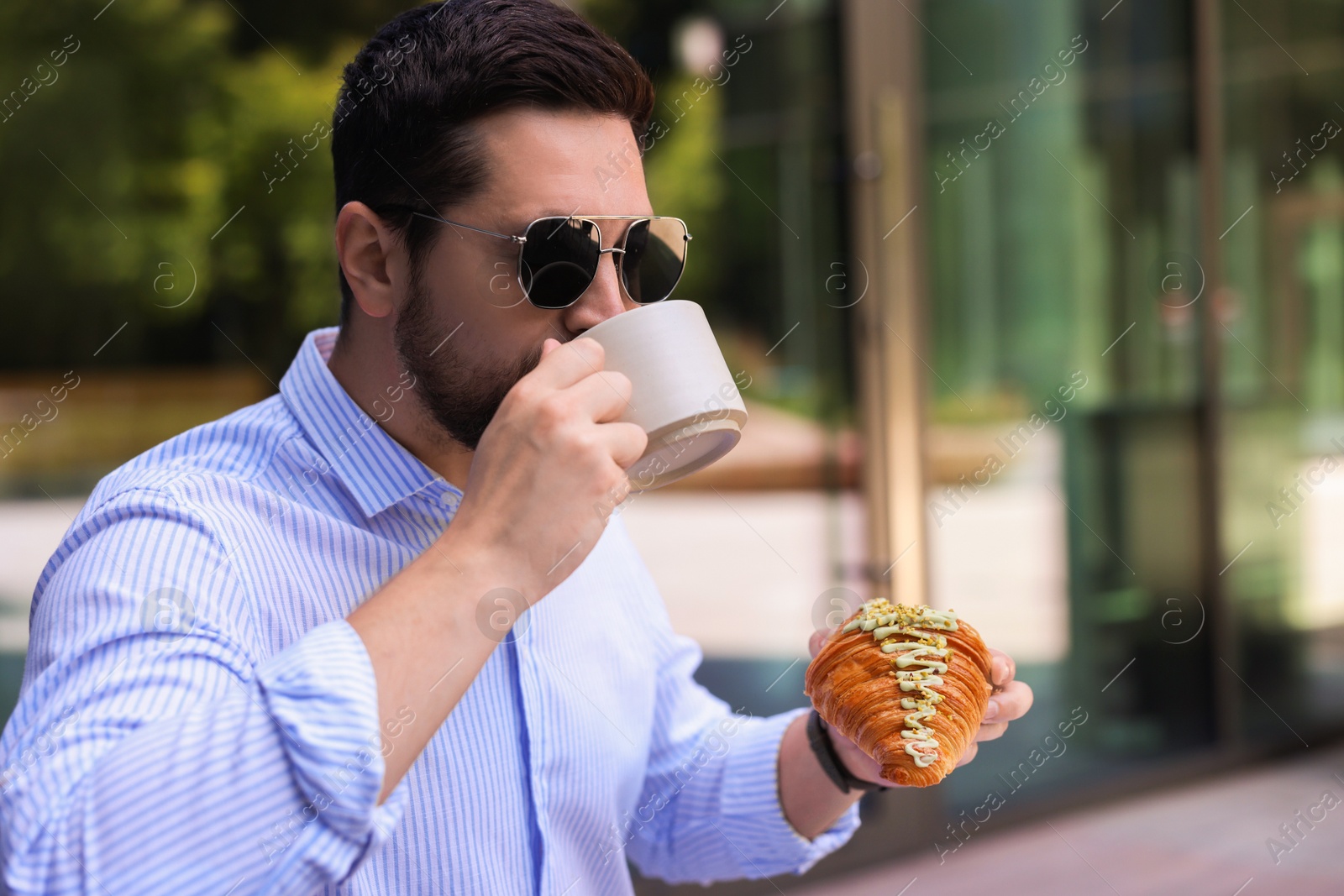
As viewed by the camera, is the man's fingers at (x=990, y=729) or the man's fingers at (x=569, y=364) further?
the man's fingers at (x=990, y=729)

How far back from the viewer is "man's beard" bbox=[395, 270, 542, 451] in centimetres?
124

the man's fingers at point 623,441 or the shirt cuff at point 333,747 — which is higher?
the man's fingers at point 623,441

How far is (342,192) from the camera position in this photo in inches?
55.1

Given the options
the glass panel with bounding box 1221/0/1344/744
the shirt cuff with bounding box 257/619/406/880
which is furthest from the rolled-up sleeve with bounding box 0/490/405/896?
the glass panel with bounding box 1221/0/1344/744

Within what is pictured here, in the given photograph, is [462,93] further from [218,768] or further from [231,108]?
[231,108]

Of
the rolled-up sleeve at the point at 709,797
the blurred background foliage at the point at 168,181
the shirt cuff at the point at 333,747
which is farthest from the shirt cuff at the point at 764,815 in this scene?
the blurred background foliage at the point at 168,181

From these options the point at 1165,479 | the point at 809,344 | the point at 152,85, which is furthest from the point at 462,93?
the point at 1165,479

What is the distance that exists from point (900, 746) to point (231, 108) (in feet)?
7.64

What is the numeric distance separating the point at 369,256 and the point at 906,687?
2.45 feet

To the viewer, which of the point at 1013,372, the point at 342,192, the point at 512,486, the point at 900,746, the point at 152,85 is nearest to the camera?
the point at 512,486

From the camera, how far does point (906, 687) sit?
115 centimetres

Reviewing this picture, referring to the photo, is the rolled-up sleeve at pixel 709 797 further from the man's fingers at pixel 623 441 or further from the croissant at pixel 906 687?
the man's fingers at pixel 623 441

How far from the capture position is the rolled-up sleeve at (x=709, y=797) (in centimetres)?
147

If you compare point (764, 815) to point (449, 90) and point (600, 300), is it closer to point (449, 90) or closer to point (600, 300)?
point (600, 300)
